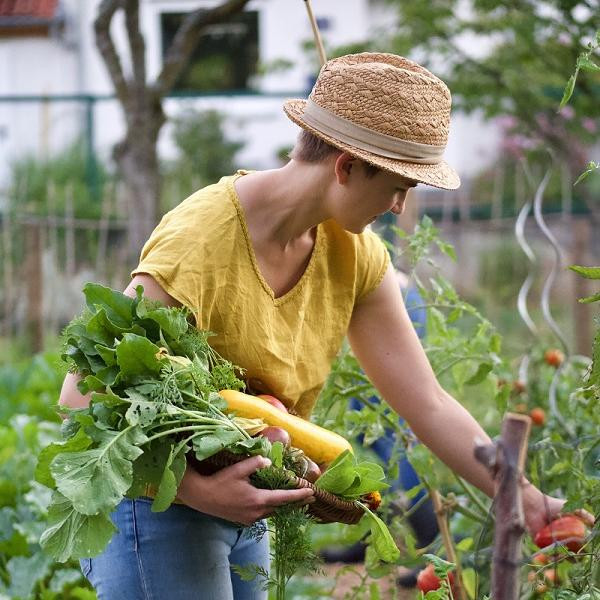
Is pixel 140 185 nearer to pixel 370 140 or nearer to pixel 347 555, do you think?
pixel 347 555

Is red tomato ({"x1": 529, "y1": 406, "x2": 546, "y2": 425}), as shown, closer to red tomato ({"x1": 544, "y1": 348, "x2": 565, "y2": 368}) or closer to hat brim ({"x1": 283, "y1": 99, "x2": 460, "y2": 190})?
red tomato ({"x1": 544, "y1": 348, "x2": 565, "y2": 368})

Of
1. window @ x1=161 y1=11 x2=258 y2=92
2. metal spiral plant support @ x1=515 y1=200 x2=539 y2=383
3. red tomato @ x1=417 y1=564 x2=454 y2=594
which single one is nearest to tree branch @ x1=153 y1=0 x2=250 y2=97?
metal spiral plant support @ x1=515 y1=200 x2=539 y2=383

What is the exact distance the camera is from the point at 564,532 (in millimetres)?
2715

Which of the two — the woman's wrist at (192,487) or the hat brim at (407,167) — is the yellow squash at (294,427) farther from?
the hat brim at (407,167)

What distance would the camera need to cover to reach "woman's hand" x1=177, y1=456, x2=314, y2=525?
2.13 meters

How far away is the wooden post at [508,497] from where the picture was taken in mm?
1438

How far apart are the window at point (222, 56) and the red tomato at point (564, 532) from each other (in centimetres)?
1412

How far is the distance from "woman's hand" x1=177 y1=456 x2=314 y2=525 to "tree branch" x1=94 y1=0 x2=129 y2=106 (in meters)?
4.24

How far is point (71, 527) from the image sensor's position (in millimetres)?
2098

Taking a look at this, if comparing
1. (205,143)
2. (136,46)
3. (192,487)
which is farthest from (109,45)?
(205,143)

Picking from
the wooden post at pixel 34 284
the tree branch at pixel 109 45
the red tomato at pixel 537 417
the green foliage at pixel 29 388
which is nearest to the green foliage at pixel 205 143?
the wooden post at pixel 34 284

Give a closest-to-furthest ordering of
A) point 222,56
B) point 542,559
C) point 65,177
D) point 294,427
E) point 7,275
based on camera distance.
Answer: point 294,427 < point 542,559 < point 7,275 < point 65,177 < point 222,56

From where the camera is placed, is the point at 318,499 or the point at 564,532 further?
the point at 564,532

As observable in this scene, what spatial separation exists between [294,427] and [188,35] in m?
4.11
